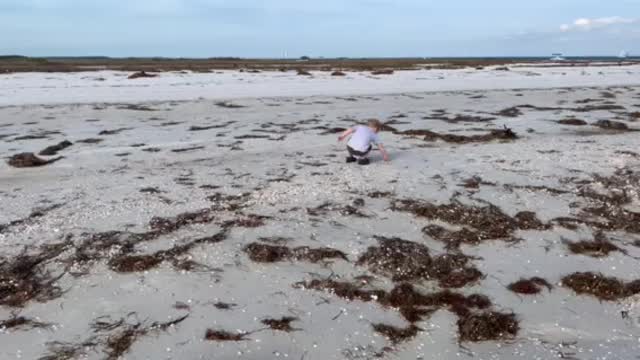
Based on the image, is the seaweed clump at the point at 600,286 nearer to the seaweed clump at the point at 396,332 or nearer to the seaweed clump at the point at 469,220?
the seaweed clump at the point at 469,220

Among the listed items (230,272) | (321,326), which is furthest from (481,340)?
(230,272)

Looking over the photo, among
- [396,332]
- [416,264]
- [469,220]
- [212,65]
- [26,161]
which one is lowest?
[396,332]

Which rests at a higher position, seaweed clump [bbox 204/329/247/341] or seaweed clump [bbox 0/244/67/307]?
seaweed clump [bbox 0/244/67/307]

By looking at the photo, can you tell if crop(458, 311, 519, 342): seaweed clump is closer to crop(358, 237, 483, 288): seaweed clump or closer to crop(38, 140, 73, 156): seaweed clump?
crop(358, 237, 483, 288): seaweed clump

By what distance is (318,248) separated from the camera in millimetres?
6332

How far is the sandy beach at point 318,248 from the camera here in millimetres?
4781

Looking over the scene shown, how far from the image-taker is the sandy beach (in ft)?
15.7

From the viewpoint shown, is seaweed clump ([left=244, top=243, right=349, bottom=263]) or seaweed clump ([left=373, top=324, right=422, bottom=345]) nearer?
seaweed clump ([left=373, top=324, right=422, bottom=345])

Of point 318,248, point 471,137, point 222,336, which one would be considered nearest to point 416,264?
point 318,248

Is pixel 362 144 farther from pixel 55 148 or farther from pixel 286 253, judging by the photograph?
pixel 55 148

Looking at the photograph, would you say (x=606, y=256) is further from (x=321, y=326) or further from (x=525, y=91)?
(x=525, y=91)

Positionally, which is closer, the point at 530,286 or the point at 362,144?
the point at 530,286

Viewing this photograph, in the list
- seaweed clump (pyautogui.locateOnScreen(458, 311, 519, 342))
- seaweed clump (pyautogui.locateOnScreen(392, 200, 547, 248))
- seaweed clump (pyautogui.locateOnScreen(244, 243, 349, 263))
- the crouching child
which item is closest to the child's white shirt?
the crouching child

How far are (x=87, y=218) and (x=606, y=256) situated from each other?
573 cm
